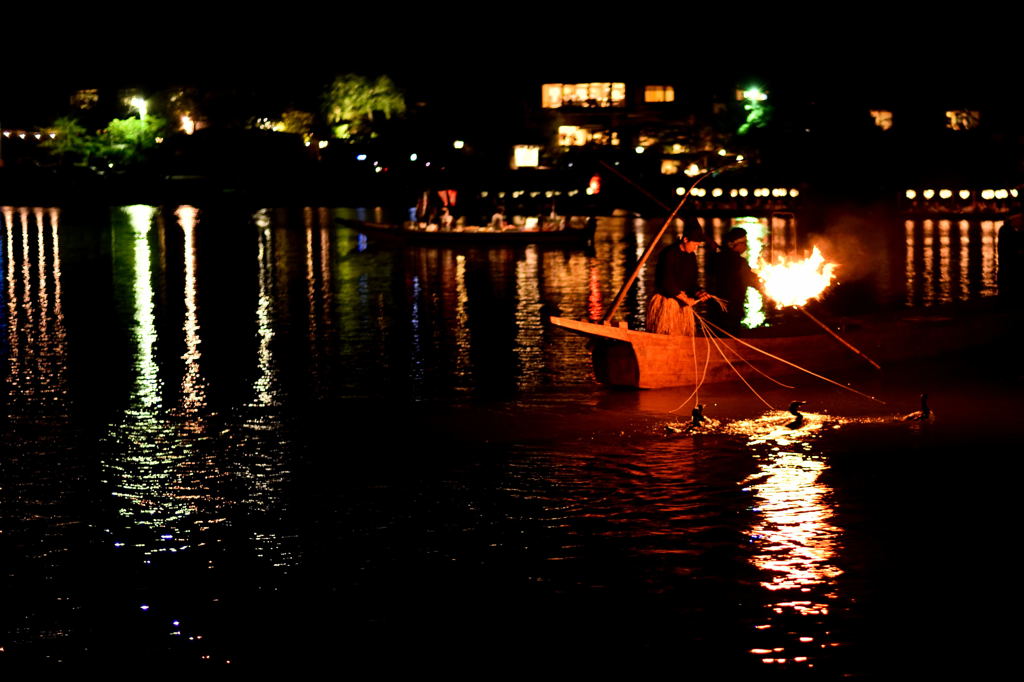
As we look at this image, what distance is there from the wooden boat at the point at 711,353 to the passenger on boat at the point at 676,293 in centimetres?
23

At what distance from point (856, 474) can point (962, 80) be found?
45.2 metres

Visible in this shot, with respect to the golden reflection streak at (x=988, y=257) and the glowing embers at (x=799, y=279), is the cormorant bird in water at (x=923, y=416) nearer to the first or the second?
the glowing embers at (x=799, y=279)

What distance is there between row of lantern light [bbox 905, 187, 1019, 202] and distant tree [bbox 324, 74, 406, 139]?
83.3ft

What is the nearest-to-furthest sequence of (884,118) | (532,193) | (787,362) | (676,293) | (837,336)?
(676,293)
(787,362)
(837,336)
(532,193)
(884,118)

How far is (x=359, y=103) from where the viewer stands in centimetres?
6338

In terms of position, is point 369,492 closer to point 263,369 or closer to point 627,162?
point 263,369

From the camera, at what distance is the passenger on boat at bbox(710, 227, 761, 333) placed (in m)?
14.4

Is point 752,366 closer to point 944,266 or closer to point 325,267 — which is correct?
point 944,266

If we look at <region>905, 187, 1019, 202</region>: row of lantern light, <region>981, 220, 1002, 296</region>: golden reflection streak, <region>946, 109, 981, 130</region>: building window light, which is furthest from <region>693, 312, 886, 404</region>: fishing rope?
<region>946, 109, 981, 130</region>: building window light

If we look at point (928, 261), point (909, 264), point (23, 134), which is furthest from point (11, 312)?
point (23, 134)

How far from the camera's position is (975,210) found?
4588 centimetres

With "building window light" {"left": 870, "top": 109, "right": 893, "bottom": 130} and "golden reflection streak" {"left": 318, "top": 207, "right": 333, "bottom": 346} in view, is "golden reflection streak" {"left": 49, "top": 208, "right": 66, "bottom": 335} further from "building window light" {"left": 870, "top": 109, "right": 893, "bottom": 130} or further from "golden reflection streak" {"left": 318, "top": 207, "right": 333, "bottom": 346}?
"building window light" {"left": 870, "top": 109, "right": 893, "bottom": 130}

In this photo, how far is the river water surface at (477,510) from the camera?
747 cm

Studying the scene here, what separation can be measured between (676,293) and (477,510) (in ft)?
15.3
